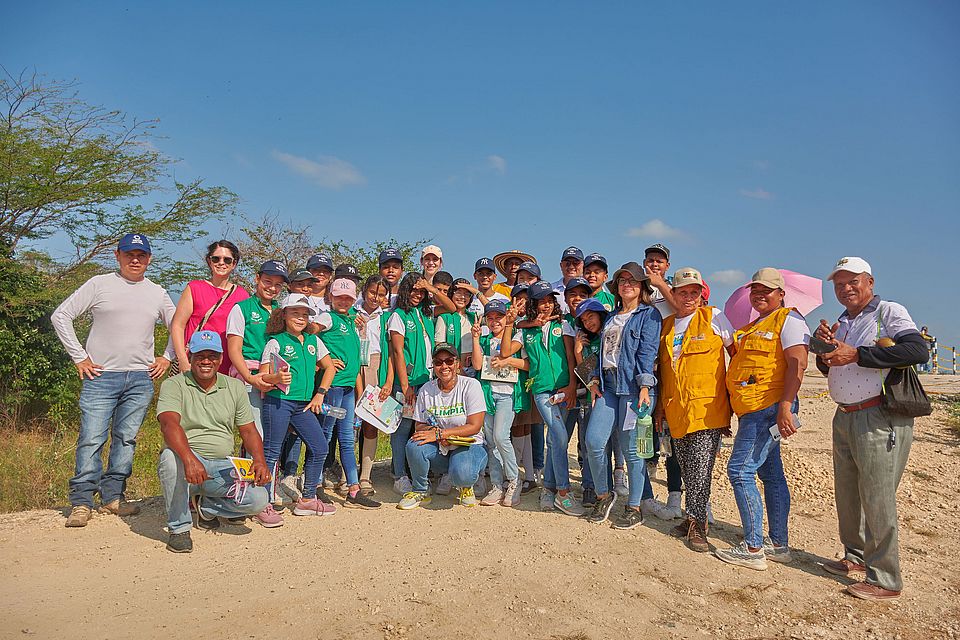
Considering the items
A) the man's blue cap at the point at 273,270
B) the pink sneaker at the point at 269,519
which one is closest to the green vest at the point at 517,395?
the man's blue cap at the point at 273,270

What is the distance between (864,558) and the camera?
4465 mm

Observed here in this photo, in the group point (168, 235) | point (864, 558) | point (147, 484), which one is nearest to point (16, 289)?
point (168, 235)

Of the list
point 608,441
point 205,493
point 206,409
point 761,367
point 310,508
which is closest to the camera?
point 761,367

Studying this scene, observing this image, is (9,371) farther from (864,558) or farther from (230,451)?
(864,558)

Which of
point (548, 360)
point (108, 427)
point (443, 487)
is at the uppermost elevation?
point (548, 360)

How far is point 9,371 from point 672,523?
11.3 metres

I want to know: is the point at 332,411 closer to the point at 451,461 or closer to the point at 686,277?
the point at 451,461

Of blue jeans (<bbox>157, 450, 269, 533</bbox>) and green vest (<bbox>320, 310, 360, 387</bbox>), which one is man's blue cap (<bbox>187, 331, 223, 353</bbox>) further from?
green vest (<bbox>320, 310, 360, 387</bbox>)

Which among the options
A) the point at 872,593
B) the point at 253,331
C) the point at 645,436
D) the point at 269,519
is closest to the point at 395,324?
the point at 253,331

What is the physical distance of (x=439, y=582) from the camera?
4355 mm

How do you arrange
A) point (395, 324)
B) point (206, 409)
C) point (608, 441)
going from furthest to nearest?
point (395, 324)
point (608, 441)
point (206, 409)

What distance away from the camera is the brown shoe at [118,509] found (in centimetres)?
545

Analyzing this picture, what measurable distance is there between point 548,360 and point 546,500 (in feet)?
4.32

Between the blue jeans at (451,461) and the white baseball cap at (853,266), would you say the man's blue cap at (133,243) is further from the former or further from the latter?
the white baseball cap at (853,266)
